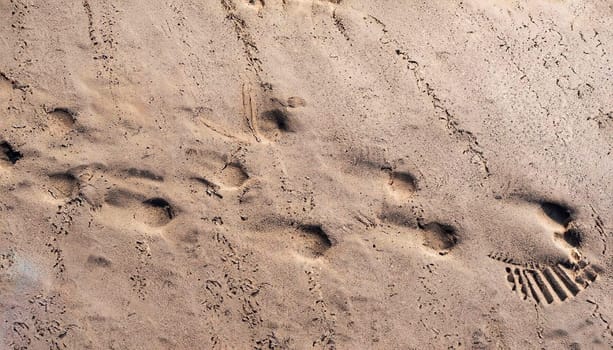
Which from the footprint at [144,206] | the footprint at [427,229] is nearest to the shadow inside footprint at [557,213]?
the footprint at [427,229]

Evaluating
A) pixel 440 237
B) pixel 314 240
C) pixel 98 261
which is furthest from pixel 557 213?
pixel 98 261

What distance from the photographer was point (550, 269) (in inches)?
112

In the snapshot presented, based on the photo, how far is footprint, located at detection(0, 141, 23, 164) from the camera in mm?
2869

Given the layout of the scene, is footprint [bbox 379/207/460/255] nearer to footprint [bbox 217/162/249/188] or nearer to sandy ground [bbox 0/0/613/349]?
sandy ground [bbox 0/0/613/349]

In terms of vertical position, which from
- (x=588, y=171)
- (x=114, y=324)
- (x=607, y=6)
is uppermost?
(x=607, y=6)

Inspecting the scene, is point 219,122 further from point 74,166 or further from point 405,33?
point 405,33

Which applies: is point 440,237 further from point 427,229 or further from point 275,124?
point 275,124

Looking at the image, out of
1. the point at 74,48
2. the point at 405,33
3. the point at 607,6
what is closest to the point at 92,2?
the point at 74,48

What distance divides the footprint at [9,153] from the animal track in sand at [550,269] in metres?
3.74

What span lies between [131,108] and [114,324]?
1.65 metres

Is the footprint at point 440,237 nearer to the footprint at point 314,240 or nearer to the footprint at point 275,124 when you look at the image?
the footprint at point 314,240

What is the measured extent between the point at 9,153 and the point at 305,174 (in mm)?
2304

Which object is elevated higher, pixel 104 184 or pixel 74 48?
pixel 74 48

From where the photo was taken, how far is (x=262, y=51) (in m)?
2.90
